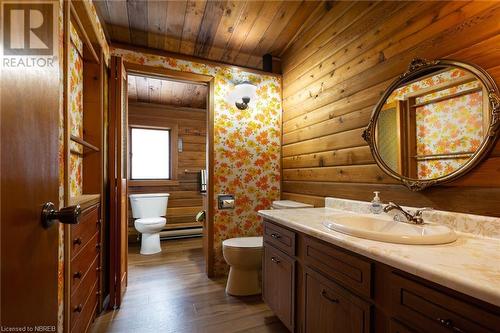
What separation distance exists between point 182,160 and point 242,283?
8.15 ft

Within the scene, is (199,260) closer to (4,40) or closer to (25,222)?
(25,222)

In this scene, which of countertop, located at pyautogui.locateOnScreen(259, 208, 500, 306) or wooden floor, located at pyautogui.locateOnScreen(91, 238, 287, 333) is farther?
wooden floor, located at pyautogui.locateOnScreen(91, 238, 287, 333)

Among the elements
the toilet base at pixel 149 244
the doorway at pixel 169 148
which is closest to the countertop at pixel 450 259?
the doorway at pixel 169 148

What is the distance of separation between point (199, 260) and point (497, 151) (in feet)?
9.51

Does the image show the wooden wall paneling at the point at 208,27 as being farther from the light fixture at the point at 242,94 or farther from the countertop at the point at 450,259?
the countertop at the point at 450,259

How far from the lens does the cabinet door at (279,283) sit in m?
1.48

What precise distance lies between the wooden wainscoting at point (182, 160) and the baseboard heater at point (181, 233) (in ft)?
0.23

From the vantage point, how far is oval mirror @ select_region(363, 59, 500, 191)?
108 centimetres

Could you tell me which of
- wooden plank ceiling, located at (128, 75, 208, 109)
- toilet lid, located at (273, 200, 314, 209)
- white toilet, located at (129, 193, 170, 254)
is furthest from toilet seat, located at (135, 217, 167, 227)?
wooden plank ceiling, located at (128, 75, 208, 109)

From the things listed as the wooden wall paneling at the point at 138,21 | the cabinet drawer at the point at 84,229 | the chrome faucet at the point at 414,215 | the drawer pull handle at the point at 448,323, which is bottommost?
the drawer pull handle at the point at 448,323

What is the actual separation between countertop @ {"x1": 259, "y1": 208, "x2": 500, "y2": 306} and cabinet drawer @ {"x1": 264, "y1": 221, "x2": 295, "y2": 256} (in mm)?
298

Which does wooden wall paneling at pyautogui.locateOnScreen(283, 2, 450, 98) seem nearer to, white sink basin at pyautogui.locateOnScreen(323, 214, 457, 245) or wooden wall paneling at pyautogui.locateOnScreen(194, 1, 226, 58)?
wooden wall paneling at pyautogui.locateOnScreen(194, 1, 226, 58)

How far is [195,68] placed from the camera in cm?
250

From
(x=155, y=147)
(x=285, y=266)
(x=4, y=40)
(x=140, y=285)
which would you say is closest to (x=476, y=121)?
(x=285, y=266)
